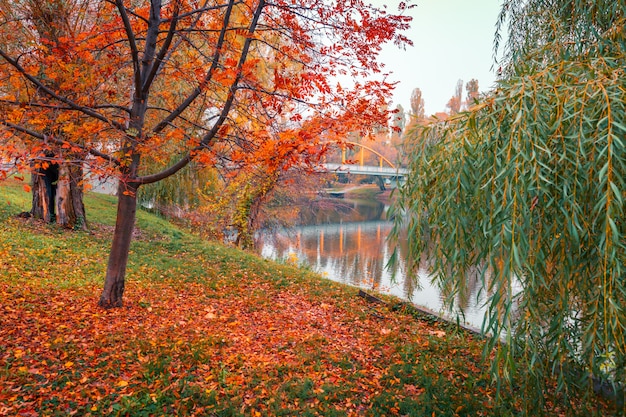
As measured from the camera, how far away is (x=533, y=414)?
3359 mm

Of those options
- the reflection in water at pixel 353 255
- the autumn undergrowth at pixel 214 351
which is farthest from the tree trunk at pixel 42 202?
the reflection in water at pixel 353 255

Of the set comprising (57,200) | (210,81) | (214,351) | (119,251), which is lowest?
(214,351)

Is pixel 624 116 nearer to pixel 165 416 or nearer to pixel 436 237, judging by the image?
pixel 436 237

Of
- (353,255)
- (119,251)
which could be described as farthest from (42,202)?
(353,255)

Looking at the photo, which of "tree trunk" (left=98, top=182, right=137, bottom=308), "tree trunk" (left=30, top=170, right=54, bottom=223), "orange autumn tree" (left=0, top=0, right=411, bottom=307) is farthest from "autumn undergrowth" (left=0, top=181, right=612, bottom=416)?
"tree trunk" (left=30, top=170, right=54, bottom=223)

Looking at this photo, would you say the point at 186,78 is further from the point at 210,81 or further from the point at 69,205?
the point at 69,205

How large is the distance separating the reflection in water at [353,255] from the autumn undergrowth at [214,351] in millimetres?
3962

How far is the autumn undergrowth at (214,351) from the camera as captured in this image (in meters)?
3.58

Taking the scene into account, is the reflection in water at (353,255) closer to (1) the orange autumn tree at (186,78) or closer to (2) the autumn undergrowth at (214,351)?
(2) the autumn undergrowth at (214,351)

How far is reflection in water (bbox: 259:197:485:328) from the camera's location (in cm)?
1126

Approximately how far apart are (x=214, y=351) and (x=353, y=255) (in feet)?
39.6

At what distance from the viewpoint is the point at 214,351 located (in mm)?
4602

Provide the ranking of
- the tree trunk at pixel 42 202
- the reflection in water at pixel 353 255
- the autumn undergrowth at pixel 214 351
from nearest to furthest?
the autumn undergrowth at pixel 214 351 → the tree trunk at pixel 42 202 → the reflection in water at pixel 353 255

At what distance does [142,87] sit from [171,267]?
3.99 meters
